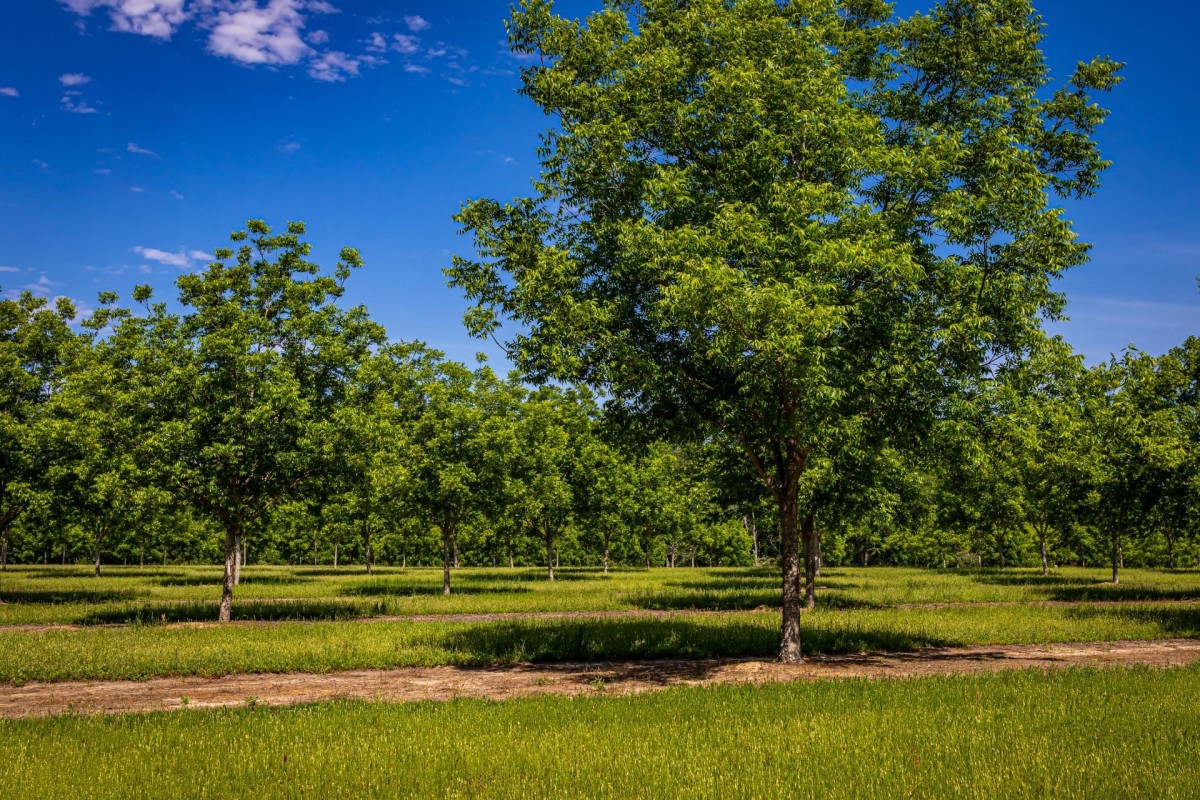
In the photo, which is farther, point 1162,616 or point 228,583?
point 228,583

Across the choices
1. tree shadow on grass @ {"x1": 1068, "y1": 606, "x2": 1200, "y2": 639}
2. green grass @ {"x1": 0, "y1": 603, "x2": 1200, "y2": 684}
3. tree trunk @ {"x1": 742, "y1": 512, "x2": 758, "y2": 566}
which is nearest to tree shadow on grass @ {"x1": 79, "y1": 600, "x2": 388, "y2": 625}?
green grass @ {"x1": 0, "y1": 603, "x2": 1200, "y2": 684}

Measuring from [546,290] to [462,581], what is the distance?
37331 mm

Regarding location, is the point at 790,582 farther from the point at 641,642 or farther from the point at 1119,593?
the point at 1119,593

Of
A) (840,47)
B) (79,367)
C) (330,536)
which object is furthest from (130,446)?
(330,536)

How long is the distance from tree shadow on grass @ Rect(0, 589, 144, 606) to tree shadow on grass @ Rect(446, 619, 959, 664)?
23.3 metres

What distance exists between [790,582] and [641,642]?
15.2 feet

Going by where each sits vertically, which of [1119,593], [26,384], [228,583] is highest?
[26,384]

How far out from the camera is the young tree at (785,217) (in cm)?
1498

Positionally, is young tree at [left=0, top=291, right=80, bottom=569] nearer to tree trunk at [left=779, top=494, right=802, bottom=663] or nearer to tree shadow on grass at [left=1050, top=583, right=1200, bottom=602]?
tree trunk at [left=779, top=494, right=802, bottom=663]

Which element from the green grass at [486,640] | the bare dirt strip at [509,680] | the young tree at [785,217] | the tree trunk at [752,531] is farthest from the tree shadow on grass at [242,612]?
the tree trunk at [752,531]

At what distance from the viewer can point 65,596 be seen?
3584cm

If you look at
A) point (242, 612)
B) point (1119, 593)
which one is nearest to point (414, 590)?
point (242, 612)

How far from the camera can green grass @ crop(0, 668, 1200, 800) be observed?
25.5ft

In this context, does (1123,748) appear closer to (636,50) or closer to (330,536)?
(636,50)
